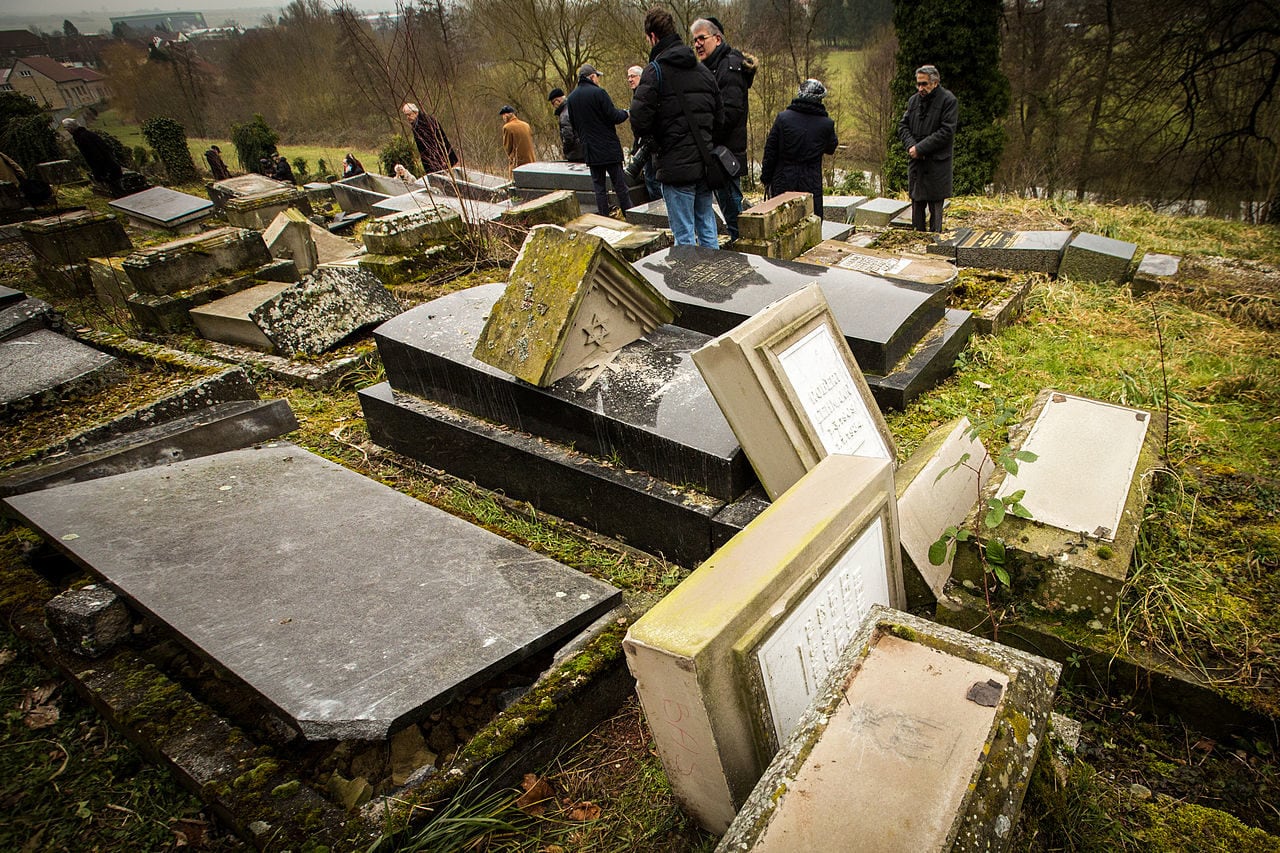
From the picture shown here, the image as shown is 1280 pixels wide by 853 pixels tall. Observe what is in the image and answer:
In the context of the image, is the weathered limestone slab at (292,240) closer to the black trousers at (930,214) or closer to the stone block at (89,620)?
the stone block at (89,620)

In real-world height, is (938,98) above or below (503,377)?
above

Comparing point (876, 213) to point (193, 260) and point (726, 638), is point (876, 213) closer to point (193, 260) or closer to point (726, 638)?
point (193, 260)

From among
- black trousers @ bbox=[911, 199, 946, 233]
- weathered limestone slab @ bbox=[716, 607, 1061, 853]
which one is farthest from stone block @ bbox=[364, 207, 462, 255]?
weathered limestone slab @ bbox=[716, 607, 1061, 853]

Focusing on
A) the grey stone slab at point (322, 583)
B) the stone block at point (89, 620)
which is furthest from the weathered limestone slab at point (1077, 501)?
the stone block at point (89, 620)

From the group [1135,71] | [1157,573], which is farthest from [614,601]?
[1135,71]

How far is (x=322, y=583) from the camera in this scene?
2.14 meters

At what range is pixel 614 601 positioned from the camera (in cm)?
223

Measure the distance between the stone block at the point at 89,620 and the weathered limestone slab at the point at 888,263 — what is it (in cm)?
432

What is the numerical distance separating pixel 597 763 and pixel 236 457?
2195mm

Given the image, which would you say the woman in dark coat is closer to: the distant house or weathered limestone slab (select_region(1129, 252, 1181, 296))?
weathered limestone slab (select_region(1129, 252, 1181, 296))

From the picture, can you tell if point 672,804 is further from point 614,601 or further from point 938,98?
point 938,98

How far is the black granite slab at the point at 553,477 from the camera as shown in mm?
2785

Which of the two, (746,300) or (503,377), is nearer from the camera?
(503,377)

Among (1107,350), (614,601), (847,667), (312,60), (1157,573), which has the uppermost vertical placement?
(312,60)
